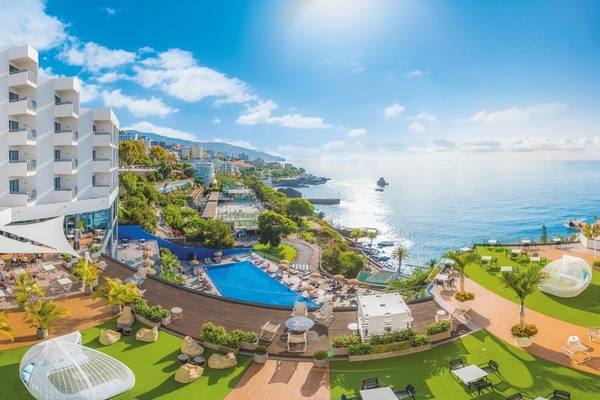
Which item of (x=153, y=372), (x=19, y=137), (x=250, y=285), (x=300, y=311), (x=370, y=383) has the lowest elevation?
(x=250, y=285)

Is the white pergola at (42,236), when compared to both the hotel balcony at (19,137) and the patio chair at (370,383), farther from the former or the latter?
the patio chair at (370,383)

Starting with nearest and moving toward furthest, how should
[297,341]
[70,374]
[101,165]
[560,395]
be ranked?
1. [70,374]
2. [560,395]
3. [297,341]
4. [101,165]

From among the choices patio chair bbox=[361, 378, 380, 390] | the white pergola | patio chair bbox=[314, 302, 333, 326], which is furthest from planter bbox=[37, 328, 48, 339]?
patio chair bbox=[361, 378, 380, 390]

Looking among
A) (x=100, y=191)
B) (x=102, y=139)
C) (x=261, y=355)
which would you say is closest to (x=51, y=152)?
(x=102, y=139)

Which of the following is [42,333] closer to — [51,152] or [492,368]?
[51,152]

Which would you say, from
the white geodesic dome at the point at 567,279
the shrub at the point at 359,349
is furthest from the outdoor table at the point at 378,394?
the white geodesic dome at the point at 567,279

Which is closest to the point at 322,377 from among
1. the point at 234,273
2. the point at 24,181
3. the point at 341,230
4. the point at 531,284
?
the point at 531,284

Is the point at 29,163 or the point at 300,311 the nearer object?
the point at 300,311
